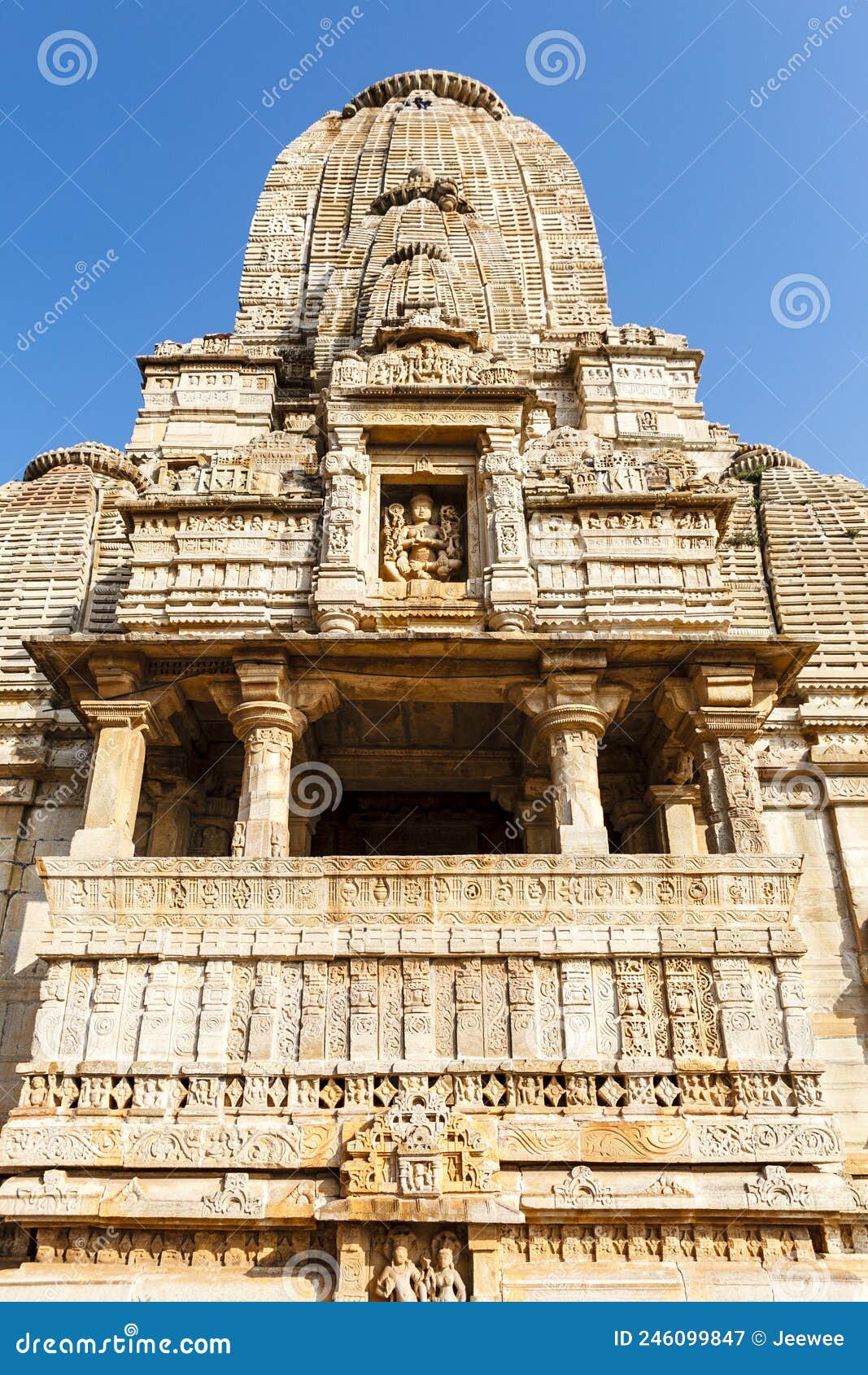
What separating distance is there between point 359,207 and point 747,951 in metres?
20.2

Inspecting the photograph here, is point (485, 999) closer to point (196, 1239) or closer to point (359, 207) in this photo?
point (196, 1239)

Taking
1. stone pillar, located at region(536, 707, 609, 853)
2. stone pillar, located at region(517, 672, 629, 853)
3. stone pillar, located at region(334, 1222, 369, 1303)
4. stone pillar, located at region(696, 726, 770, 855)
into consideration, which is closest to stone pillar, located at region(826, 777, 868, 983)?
stone pillar, located at region(696, 726, 770, 855)

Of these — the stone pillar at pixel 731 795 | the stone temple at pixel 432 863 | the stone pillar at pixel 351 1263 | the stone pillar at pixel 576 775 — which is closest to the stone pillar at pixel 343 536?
the stone temple at pixel 432 863

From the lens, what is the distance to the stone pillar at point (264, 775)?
1202 centimetres

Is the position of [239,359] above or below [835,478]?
above

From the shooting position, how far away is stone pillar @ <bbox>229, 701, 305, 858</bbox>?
12023 mm

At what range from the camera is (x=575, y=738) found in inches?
500

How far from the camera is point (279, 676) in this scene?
12766 millimetres

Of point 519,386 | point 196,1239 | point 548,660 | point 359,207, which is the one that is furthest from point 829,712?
point 359,207

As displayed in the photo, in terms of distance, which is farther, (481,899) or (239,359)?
(239,359)

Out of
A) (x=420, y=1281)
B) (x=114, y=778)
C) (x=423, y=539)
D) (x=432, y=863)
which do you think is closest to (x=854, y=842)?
(x=432, y=863)

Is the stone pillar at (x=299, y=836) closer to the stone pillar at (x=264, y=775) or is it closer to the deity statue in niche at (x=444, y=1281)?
the stone pillar at (x=264, y=775)

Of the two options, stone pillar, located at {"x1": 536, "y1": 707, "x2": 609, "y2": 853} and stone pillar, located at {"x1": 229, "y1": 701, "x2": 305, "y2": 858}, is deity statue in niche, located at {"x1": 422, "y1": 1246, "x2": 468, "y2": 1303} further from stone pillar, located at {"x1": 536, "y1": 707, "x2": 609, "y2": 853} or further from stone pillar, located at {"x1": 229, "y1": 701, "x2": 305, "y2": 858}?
stone pillar, located at {"x1": 229, "y1": 701, "x2": 305, "y2": 858}

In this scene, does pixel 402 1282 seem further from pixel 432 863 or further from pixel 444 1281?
pixel 432 863
